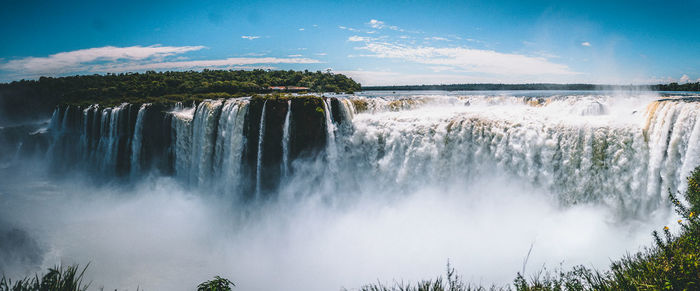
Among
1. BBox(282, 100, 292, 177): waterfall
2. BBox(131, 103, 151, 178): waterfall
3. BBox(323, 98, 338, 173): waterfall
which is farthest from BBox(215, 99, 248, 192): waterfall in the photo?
BBox(131, 103, 151, 178): waterfall

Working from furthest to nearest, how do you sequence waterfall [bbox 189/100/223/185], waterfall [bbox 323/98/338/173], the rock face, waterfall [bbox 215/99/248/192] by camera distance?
1. waterfall [bbox 189/100/223/185]
2. waterfall [bbox 215/99/248/192]
3. the rock face
4. waterfall [bbox 323/98/338/173]

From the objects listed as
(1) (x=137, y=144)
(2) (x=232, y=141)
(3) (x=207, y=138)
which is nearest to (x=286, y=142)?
(2) (x=232, y=141)

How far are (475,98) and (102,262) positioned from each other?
70.8ft

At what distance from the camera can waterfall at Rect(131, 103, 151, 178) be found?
72.2ft

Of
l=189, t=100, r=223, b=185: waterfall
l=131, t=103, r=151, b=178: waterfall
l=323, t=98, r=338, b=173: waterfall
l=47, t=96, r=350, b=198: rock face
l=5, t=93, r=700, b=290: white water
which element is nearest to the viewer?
l=5, t=93, r=700, b=290: white water

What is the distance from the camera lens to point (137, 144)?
22031 millimetres

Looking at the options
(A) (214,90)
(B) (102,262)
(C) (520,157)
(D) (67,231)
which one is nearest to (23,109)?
(A) (214,90)

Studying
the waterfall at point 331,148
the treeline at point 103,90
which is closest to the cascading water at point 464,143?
the waterfall at point 331,148

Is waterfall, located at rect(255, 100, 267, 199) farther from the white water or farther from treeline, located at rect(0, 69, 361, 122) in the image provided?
treeline, located at rect(0, 69, 361, 122)

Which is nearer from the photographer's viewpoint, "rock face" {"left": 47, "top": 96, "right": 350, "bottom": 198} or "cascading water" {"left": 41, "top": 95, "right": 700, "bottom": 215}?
"cascading water" {"left": 41, "top": 95, "right": 700, "bottom": 215}

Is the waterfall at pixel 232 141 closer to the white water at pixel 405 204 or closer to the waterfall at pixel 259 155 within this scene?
the white water at pixel 405 204

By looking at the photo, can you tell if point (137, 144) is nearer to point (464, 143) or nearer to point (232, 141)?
point (232, 141)

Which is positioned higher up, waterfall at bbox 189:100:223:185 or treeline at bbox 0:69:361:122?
treeline at bbox 0:69:361:122

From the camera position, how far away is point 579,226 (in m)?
11.5
